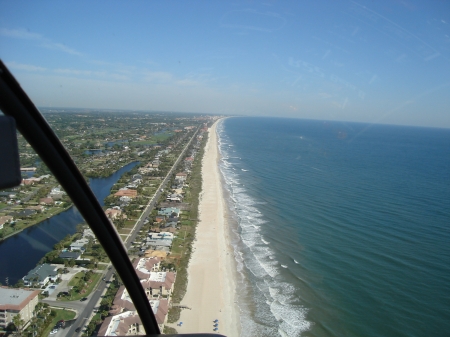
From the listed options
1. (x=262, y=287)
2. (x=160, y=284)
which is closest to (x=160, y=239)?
(x=160, y=284)

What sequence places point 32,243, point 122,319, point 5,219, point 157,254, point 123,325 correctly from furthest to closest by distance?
point 157,254
point 122,319
point 123,325
point 32,243
point 5,219

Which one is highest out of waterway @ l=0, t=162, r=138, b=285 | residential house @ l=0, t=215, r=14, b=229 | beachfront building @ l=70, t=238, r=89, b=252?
residential house @ l=0, t=215, r=14, b=229

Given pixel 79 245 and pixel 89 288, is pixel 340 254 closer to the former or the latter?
pixel 89 288

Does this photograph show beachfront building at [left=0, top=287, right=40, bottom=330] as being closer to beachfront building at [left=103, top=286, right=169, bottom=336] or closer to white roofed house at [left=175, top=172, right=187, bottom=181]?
beachfront building at [left=103, top=286, right=169, bottom=336]

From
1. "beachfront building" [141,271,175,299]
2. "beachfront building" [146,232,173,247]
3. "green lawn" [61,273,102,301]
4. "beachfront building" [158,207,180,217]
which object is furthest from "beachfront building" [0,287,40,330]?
"beachfront building" [158,207,180,217]

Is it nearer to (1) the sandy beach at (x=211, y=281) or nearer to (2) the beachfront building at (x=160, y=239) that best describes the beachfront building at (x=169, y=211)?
(1) the sandy beach at (x=211, y=281)

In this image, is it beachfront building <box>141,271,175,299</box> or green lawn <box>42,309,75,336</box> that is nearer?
green lawn <box>42,309,75,336</box>
